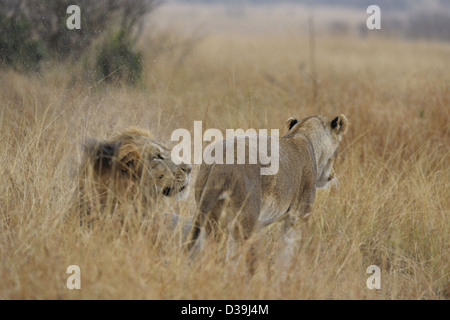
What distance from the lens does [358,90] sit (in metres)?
9.95

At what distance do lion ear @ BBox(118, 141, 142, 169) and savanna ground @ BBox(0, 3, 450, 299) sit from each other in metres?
0.32

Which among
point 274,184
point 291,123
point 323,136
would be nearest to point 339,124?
point 323,136

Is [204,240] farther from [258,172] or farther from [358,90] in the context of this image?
[358,90]

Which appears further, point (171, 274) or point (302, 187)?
point (302, 187)

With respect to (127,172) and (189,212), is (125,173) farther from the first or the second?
(189,212)

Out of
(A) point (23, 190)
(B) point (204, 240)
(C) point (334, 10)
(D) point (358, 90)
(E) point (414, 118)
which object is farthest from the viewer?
(C) point (334, 10)

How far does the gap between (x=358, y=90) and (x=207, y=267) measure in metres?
6.89

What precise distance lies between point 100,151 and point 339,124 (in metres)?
1.92

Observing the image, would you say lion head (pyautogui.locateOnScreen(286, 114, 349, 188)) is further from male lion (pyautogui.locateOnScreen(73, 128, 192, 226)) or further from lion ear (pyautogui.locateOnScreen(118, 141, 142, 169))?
lion ear (pyautogui.locateOnScreen(118, 141, 142, 169))

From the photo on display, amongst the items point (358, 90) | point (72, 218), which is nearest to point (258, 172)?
point (72, 218)

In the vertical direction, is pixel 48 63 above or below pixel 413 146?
above

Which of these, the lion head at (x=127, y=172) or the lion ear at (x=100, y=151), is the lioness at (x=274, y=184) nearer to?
the lion head at (x=127, y=172)

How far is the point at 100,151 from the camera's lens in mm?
4062

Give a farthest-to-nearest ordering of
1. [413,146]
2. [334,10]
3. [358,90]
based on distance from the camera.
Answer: [334,10] → [358,90] → [413,146]
